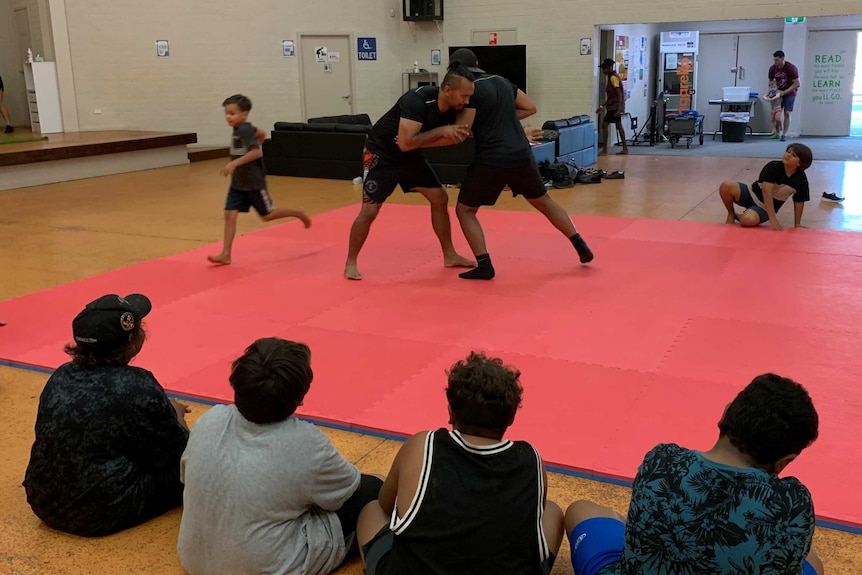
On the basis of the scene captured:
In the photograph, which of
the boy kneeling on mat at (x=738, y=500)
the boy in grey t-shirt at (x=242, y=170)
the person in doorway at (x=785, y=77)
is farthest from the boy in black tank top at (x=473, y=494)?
the person in doorway at (x=785, y=77)

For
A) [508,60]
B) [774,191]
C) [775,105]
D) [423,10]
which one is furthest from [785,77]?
[774,191]

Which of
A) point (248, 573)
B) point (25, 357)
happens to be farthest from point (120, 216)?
point (248, 573)

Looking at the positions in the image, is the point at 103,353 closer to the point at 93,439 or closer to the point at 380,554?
the point at 93,439

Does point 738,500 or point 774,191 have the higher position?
point 738,500

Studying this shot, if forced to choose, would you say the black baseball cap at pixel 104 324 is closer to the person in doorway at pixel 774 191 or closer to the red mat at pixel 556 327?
the red mat at pixel 556 327

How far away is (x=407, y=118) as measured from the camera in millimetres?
5547

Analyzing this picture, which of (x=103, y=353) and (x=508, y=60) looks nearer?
(x=103, y=353)

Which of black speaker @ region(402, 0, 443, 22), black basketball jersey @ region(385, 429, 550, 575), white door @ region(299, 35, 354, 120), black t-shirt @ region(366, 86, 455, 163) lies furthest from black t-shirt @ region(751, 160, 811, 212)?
white door @ region(299, 35, 354, 120)

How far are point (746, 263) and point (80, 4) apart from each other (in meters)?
12.4

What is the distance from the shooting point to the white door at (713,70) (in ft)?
56.5

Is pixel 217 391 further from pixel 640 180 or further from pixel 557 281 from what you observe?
pixel 640 180

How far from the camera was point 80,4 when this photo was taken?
1402cm

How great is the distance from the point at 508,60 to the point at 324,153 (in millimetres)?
4334

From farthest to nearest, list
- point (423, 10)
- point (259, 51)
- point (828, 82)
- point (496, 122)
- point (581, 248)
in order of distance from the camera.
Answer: point (828, 82)
point (259, 51)
point (423, 10)
point (581, 248)
point (496, 122)
